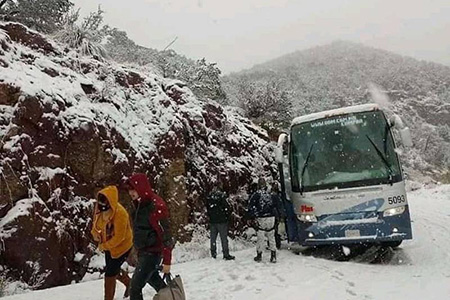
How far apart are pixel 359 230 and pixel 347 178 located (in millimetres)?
1087

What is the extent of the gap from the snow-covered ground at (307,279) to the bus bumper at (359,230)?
47 centimetres

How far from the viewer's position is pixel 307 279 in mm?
7852

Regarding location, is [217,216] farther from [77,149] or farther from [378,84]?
[378,84]

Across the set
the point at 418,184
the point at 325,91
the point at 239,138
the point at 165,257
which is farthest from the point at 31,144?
the point at 325,91

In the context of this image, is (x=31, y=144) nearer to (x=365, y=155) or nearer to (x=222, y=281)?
(x=222, y=281)

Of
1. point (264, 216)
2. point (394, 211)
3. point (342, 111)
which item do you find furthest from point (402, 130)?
point (264, 216)

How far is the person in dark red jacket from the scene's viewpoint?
5438 millimetres

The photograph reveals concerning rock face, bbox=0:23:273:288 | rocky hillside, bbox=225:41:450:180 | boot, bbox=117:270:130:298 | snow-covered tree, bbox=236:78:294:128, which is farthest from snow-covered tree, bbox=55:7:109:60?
rocky hillside, bbox=225:41:450:180

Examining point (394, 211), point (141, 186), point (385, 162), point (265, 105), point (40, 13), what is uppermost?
point (40, 13)

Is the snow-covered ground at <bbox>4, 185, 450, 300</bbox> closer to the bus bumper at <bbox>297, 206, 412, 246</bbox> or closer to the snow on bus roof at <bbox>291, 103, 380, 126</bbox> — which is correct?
the bus bumper at <bbox>297, 206, 412, 246</bbox>

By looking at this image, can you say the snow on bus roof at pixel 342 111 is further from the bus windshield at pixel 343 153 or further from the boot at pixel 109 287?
the boot at pixel 109 287

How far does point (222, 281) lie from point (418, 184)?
111 feet

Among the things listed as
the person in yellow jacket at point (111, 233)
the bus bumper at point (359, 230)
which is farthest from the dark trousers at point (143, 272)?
the bus bumper at point (359, 230)

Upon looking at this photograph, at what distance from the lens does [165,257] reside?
5477mm
